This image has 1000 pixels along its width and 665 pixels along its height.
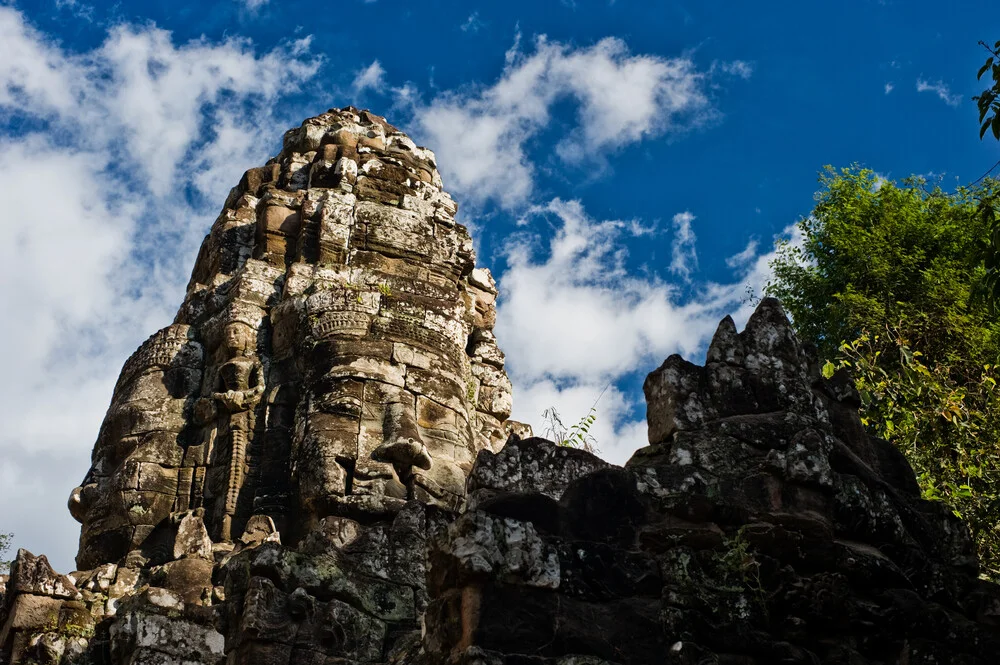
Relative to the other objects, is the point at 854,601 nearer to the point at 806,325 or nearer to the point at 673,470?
the point at 673,470

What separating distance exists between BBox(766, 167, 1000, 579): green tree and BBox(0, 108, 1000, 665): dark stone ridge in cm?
392

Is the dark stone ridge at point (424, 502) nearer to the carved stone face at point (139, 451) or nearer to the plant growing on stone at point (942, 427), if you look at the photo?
the carved stone face at point (139, 451)

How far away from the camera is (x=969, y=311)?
1457cm

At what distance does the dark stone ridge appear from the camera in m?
5.36

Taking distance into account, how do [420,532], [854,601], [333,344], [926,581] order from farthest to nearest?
1. [333,344]
2. [420,532]
3. [926,581]
4. [854,601]

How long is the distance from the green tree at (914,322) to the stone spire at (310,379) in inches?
162

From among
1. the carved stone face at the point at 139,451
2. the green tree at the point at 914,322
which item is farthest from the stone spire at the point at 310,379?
the green tree at the point at 914,322

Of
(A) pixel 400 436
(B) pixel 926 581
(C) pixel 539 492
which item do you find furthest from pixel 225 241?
(B) pixel 926 581

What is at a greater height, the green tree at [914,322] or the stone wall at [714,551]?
the green tree at [914,322]

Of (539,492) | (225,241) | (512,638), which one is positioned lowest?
(512,638)

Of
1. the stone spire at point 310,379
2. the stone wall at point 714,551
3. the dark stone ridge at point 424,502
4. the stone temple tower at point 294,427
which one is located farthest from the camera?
the stone spire at point 310,379

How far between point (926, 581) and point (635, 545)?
4.95ft

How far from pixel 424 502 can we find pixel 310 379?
9.08 ft

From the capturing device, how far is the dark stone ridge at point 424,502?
5.36 metres
